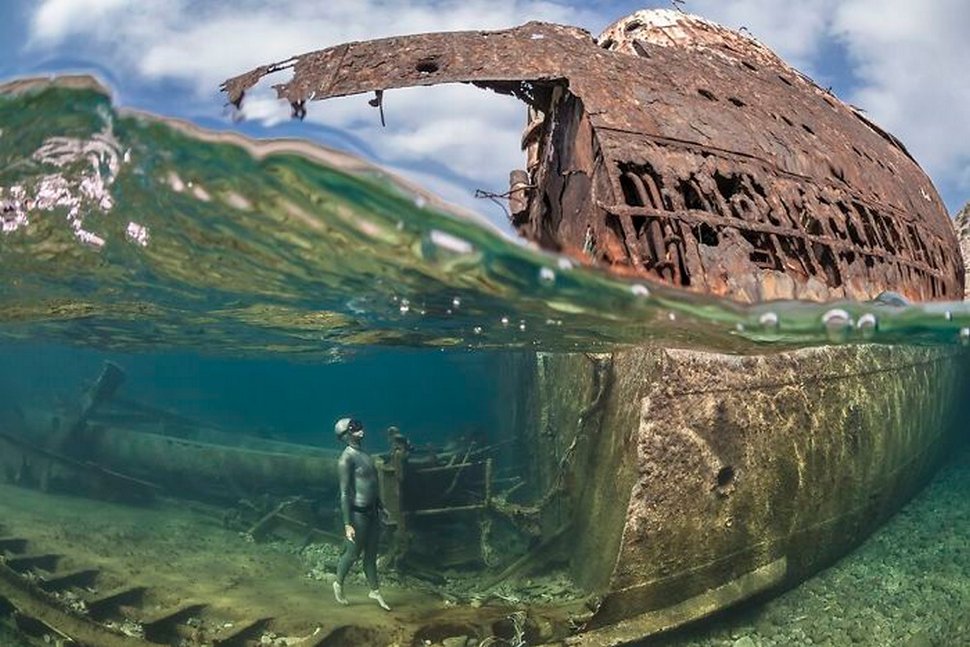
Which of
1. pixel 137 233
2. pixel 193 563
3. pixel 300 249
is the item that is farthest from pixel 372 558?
pixel 137 233

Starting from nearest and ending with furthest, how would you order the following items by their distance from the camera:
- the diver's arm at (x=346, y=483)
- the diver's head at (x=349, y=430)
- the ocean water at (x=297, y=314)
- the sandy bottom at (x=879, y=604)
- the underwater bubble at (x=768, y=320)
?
the ocean water at (x=297, y=314) < the underwater bubble at (x=768, y=320) < the sandy bottom at (x=879, y=604) < the diver's arm at (x=346, y=483) < the diver's head at (x=349, y=430)

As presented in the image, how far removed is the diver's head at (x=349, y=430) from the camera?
13.0 metres

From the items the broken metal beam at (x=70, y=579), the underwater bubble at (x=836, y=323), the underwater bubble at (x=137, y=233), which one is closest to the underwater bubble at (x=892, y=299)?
the underwater bubble at (x=836, y=323)

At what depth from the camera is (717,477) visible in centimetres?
919

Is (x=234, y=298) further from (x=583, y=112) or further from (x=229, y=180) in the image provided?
(x=583, y=112)

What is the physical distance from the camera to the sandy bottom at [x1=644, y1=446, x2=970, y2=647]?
939 centimetres

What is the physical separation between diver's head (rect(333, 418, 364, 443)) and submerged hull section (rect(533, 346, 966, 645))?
426 centimetres

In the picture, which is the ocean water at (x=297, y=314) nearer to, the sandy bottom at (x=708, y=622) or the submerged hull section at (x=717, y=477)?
the sandy bottom at (x=708, y=622)

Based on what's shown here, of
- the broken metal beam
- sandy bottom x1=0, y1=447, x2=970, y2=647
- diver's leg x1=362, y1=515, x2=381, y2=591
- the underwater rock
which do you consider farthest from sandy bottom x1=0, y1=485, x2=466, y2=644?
the underwater rock

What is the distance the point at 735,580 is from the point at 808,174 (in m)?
5.54

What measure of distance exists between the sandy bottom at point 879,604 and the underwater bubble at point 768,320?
4.04 m

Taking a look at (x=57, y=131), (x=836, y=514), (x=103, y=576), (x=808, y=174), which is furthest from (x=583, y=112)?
(x=103, y=576)

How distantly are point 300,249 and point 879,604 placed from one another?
33.9 feet

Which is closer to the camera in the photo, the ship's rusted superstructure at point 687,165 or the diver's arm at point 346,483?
the ship's rusted superstructure at point 687,165
